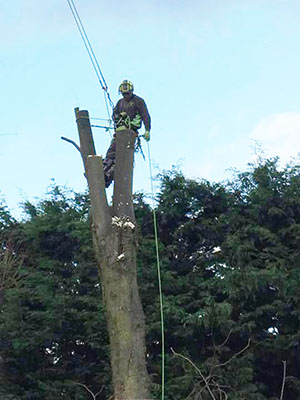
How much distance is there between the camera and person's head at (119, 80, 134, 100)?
7570mm

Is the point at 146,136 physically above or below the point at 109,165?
above

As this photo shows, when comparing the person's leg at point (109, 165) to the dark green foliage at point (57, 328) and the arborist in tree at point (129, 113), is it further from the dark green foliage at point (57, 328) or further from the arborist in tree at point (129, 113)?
the dark green foliage at point (57, 328)

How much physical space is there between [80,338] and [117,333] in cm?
603

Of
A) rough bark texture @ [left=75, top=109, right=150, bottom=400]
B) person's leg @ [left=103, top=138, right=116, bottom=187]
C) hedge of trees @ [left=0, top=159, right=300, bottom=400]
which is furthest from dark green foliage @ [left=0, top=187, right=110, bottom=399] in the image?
rough bark texture @ [left=75, top=109, right=150, bottom=400]

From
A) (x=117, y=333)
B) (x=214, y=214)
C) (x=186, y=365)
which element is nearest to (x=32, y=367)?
(x=186, y=365)

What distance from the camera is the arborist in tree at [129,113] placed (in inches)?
293

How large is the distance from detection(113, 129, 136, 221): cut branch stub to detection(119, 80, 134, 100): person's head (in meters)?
1.05

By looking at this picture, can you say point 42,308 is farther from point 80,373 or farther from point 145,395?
point 145,395

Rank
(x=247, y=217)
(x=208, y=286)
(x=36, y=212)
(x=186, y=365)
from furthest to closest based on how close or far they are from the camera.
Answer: (x=36, y=212)
(x=247, y=217)
(x=208, y=286)
(x=186, y=365)

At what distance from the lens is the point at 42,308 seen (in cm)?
1221

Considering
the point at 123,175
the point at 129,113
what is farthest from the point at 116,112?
the point at 123,175

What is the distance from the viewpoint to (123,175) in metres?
6.49

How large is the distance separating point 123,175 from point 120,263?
794 mm

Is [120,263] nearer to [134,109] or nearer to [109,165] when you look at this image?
[109,165]
